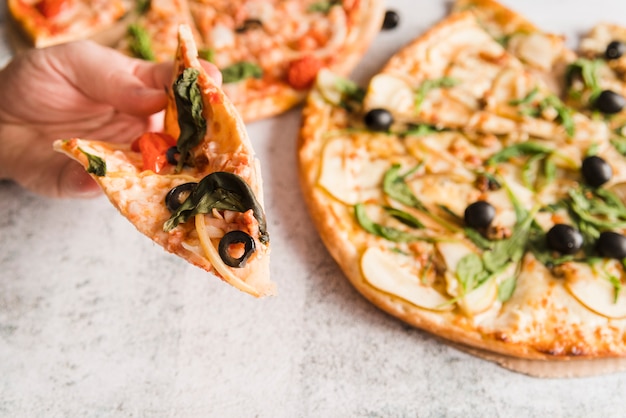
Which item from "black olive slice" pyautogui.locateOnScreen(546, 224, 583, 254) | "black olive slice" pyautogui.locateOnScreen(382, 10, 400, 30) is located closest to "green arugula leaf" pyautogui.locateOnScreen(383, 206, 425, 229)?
"black olive slice" pyautogui.locateOnScreen(546, 224, 583, 254)

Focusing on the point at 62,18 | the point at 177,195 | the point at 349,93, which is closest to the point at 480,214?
the point at 349,93

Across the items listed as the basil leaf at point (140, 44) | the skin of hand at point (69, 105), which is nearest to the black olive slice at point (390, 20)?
the basil leaf at point (140, 44)

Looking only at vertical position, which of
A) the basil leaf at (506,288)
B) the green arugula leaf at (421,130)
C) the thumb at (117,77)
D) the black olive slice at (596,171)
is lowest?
the basil leaf at (506,288)

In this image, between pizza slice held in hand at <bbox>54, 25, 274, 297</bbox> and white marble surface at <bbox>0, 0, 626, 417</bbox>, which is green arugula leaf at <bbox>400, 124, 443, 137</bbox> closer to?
white marble surface at <bbox>0, 0, 626, 417</bbox>

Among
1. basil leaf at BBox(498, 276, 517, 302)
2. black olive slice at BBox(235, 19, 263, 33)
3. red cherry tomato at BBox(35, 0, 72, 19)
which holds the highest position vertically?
red cherry tomato at BBox(35, 0, 72, 19)

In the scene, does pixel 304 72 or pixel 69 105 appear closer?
pixel 69 105

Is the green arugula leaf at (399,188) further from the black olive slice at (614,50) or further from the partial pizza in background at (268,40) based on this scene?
the black olive slice at (614,50)

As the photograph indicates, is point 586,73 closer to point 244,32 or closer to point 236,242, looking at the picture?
point 244,32
